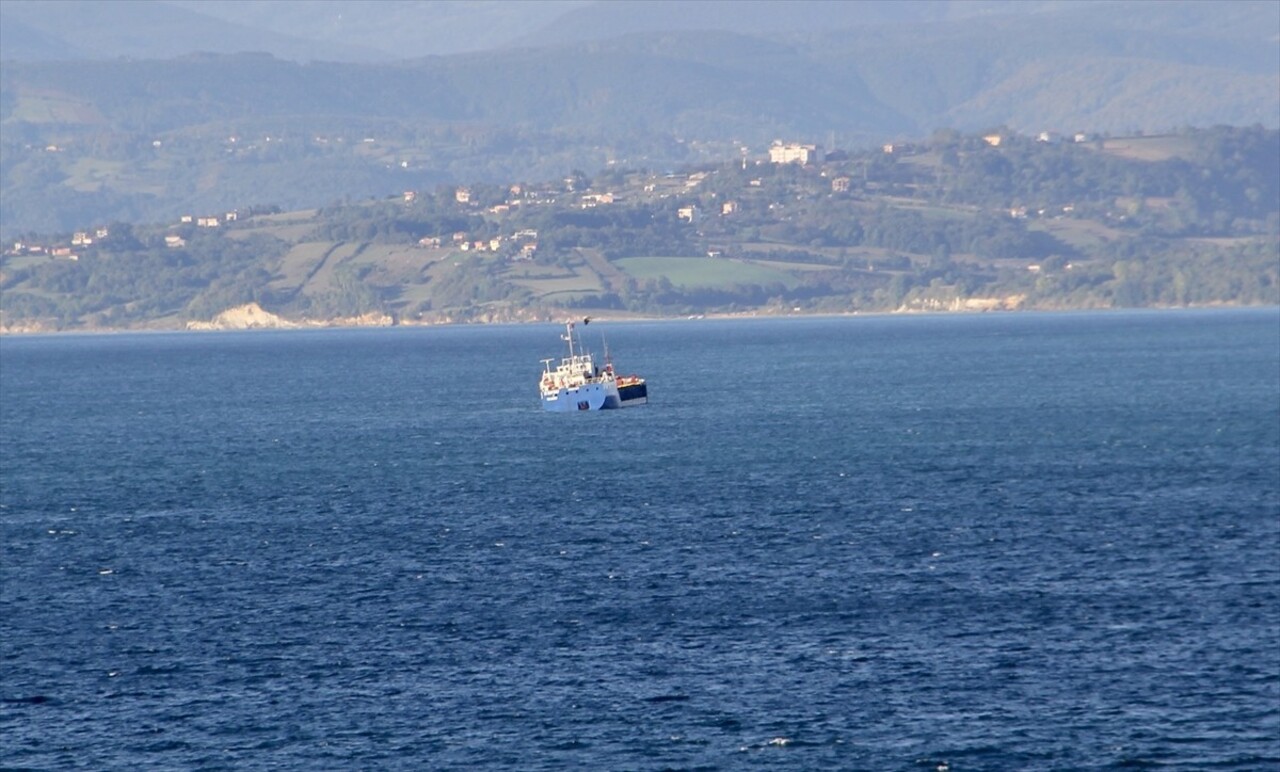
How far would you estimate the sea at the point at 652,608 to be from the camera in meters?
54.6

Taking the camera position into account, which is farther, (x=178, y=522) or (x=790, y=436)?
(x=790, y=436)

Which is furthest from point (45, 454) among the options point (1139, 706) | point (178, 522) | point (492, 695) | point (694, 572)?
point (1139, 706)

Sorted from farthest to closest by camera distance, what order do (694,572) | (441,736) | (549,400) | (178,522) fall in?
(549,400) → (178,522) → (694,572) → (441,736)

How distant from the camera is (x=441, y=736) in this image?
2164 inches

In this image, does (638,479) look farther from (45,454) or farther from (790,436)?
(45,454)

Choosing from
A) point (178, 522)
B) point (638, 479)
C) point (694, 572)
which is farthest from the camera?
point (638, 479)

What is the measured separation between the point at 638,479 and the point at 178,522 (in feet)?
89.8

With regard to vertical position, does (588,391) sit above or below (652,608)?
above

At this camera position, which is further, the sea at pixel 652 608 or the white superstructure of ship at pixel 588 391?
the white superstructure of ship at pixel 588 391

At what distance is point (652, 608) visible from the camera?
70.8m

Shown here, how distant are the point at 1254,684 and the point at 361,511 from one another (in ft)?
173

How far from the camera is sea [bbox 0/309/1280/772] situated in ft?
179

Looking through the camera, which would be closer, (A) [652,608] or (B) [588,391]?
(A) [652,608]

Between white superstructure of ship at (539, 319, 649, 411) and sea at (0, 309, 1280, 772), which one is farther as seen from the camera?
white superstructure of ship at (539, 319, 649, 411)
